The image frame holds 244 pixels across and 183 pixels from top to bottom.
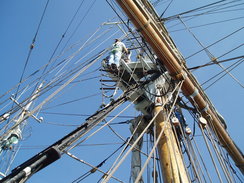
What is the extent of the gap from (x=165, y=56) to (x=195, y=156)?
225 centimetres

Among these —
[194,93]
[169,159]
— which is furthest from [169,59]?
[169,159]

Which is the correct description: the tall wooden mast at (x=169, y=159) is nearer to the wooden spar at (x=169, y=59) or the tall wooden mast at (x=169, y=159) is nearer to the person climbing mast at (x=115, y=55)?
the wooden spar at (x=169, y=59)

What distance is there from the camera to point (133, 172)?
517 centimetres

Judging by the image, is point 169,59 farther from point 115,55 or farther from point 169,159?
point 169,159

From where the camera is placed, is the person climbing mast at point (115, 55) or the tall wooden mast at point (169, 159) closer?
the tall wooden mast at point (169, 159)

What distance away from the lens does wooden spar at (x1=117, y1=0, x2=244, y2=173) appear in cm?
427

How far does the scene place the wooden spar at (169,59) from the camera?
14.0ft

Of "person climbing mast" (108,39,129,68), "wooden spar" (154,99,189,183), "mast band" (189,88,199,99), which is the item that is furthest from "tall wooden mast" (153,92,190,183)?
"person climbing mast" (108,39,129,68)

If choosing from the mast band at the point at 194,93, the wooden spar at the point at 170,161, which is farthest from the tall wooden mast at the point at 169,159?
the mast band at the point at 194,93

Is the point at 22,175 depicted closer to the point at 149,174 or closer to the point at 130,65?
the point at 149,174

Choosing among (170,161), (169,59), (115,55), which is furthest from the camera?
(115,55)

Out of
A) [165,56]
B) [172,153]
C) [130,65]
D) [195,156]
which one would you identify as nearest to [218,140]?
[195,156]

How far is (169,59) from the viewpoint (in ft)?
15.2

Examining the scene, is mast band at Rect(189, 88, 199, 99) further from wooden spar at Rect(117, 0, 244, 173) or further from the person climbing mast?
the person climbing mast
